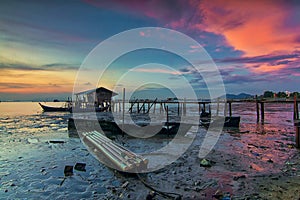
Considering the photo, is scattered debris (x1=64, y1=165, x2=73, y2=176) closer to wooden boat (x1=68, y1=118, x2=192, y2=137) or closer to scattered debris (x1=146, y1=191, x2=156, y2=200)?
scattered debris (x1=146, y1=191, x2=156, y2=200)

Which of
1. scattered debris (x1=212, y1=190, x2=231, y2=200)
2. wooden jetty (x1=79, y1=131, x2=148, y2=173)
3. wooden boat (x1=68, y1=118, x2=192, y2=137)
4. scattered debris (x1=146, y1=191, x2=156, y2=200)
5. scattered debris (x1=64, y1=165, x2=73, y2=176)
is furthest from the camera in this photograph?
wooden boat (x1=68, y1=118, x2=192, y2=137)

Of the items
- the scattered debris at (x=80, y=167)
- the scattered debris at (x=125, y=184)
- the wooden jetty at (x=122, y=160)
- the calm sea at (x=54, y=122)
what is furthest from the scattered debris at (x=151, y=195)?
the calm sea at (x=54, y=122)

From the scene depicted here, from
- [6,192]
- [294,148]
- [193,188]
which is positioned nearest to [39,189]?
[6,192]

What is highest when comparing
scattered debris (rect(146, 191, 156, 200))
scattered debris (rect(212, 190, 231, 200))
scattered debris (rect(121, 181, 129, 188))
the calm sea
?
the calm sea

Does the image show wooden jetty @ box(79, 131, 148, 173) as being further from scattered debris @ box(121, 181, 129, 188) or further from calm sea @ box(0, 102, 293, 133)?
calm sea @ box(0, 102, 293, 133)

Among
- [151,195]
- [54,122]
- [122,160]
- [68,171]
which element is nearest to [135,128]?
[122,160]

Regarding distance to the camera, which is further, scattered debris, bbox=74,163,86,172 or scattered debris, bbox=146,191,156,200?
scattered debris, bbox=74,163,86,172

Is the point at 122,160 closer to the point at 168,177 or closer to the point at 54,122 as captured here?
the point at 168,177

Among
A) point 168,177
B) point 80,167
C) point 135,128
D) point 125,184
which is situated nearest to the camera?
point 125,184

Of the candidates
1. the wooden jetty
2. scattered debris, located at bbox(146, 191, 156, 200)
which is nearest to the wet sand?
scattered debris, located at bbox(146, 191, 156, 200)

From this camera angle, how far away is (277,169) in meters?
8.59

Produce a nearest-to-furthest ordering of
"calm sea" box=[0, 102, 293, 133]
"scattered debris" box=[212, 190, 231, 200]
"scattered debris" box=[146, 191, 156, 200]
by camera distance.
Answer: "scattered debris" box=[212, 190, 231, 200]
"scattered debris" box=[146, 191, 156, 200]
"calm sea" box=[0, 102, 293, 133]

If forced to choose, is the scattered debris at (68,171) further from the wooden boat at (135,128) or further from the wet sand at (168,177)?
the wooden boat at (135,128)

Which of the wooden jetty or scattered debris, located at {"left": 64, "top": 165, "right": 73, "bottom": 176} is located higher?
the wooden jetty
